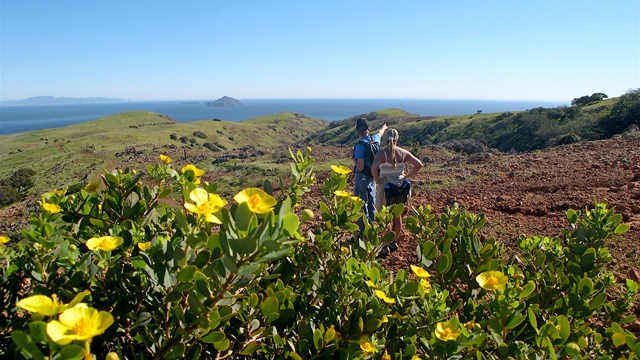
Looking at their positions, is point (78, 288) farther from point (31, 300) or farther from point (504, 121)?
point (504, 121)

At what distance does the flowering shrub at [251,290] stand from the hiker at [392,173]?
2643 mm

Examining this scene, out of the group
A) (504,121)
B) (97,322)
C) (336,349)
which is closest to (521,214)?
(336,349)

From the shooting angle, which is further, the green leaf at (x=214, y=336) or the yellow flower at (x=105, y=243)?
the yellow flower at (x=105, y=243)

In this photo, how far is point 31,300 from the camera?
1006mm

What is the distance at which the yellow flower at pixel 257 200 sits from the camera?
123cm

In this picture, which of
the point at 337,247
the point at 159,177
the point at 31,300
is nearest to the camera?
the point at 31,300

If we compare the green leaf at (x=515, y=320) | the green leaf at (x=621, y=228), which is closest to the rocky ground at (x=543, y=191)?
the green leaf at (x=621, y=228)

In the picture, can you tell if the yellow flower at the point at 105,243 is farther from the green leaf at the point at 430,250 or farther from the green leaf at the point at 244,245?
the green leaf at the point at 430,250

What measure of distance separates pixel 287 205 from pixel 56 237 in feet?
3.84

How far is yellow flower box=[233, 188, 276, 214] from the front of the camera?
4.03 ft

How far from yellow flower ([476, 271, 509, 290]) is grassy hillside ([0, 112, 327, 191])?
2.56 meters

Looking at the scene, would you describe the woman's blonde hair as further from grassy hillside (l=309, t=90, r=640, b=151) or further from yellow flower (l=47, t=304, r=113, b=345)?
grassy hillside (l=309, t=90, r=640, b=151)

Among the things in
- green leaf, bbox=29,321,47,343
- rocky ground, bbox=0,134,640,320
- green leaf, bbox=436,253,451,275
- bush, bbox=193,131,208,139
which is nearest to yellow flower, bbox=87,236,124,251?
green leaf, bbox=29,321,47,343

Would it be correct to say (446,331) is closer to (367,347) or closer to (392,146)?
(367,347)
